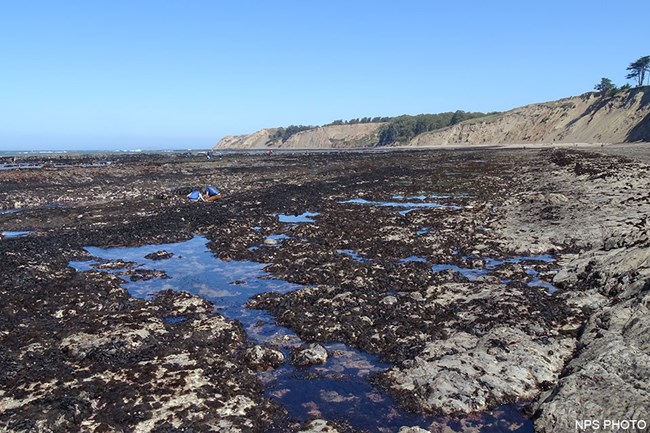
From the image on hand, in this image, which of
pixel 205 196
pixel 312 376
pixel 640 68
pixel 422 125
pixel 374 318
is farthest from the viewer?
pixel 422 125

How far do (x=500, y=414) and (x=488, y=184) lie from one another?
2852cm

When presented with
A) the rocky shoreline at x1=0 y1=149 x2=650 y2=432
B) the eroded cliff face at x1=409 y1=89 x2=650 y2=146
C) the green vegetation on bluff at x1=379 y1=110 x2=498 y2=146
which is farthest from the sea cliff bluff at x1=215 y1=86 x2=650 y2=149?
the rocky shoreline at x1=0 y1=149 x2=650 y2=432

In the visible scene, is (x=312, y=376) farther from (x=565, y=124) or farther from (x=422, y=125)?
(x=422, y=125)

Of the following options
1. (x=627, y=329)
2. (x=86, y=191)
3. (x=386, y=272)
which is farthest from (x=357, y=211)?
(x=86, y=191)

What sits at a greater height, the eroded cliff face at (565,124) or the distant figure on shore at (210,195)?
the eroded cliff face at (565,124)

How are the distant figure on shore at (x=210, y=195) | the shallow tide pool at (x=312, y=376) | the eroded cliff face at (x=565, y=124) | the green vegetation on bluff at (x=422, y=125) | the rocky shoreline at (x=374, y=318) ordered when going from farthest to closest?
the green vegetation on bluff at (x=422, y=125)
the eroded cliff face at (x=565, y=124)
the distant figure on shore at (x=210, y=195)
the rocky shoreline at (x=374, y=318)
the shallow tide pool at (x=312, y=376)

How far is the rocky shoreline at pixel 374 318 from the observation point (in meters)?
6.68

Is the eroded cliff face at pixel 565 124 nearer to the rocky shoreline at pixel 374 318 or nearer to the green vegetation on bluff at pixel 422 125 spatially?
the green vegetation on bluff at pixel 422 125

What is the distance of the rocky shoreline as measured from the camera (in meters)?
6.68

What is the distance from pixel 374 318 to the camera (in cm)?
1012

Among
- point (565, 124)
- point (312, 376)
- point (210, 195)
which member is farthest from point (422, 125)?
point (312, 376)

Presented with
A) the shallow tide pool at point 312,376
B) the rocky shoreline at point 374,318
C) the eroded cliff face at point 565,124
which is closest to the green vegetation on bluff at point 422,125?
the eroded cliff face at point 565,124

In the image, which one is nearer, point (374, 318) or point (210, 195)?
point (374, 318)

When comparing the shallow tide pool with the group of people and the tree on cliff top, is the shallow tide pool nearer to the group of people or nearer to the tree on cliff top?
the group of people
